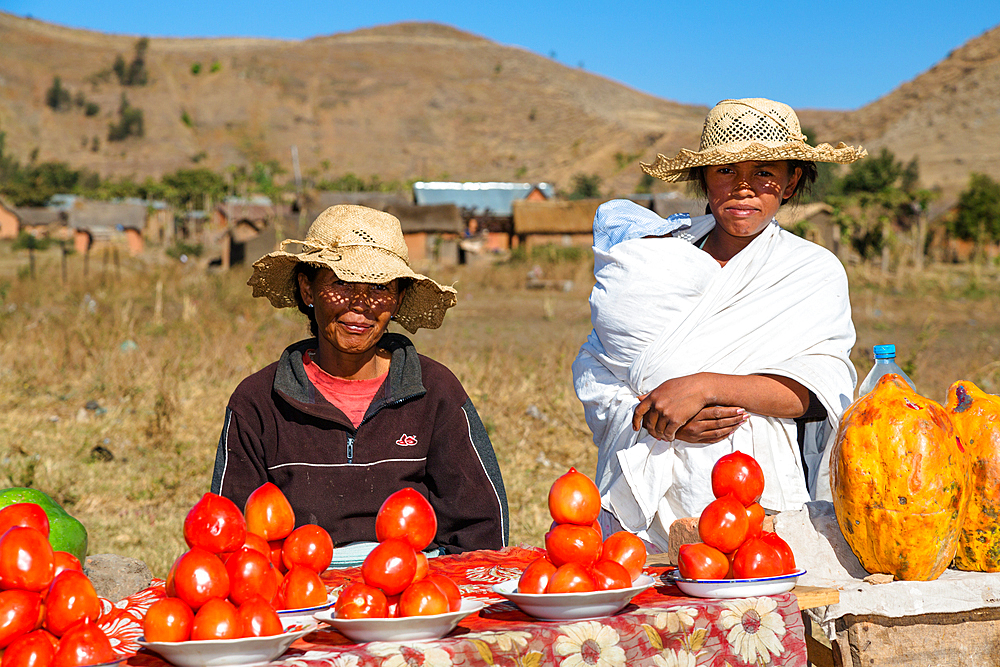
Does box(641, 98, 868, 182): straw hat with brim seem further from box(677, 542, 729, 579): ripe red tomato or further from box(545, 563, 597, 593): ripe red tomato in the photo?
box(545, 563, 597, 593): ripe red tomato

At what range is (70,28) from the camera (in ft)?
392

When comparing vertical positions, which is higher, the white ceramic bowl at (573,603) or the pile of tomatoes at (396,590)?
the pile of tomatoes at (396,590)

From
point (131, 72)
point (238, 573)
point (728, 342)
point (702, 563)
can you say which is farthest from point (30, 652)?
point (131, 72)

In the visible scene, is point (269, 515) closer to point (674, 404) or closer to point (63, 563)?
point (63, 563)

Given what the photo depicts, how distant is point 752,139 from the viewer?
8.00 ft

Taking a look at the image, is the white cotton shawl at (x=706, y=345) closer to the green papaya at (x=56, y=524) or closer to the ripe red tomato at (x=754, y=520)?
the ripe red tomato at (x=754, y=520)

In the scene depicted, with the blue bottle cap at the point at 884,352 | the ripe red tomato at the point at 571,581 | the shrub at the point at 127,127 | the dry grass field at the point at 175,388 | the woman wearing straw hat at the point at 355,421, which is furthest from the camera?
the shrub at the point at 127,127

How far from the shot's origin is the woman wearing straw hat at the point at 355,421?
2.44m

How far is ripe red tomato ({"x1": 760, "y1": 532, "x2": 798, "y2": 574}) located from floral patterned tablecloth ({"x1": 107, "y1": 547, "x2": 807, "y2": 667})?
0.21ft

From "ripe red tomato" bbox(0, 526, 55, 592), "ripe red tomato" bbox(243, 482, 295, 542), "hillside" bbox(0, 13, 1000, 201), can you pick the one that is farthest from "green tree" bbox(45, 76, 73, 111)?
"ripe red tomato" bbox(0, 526, 55, 592)

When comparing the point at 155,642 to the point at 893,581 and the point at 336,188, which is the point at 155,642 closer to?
the point at 893,581

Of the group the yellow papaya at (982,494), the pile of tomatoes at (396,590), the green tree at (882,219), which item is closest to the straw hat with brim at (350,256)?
the pile of tomatoes at (396,590)

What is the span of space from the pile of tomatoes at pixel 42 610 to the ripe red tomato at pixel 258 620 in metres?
0.23

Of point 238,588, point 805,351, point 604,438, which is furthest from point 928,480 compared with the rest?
point 238,588
